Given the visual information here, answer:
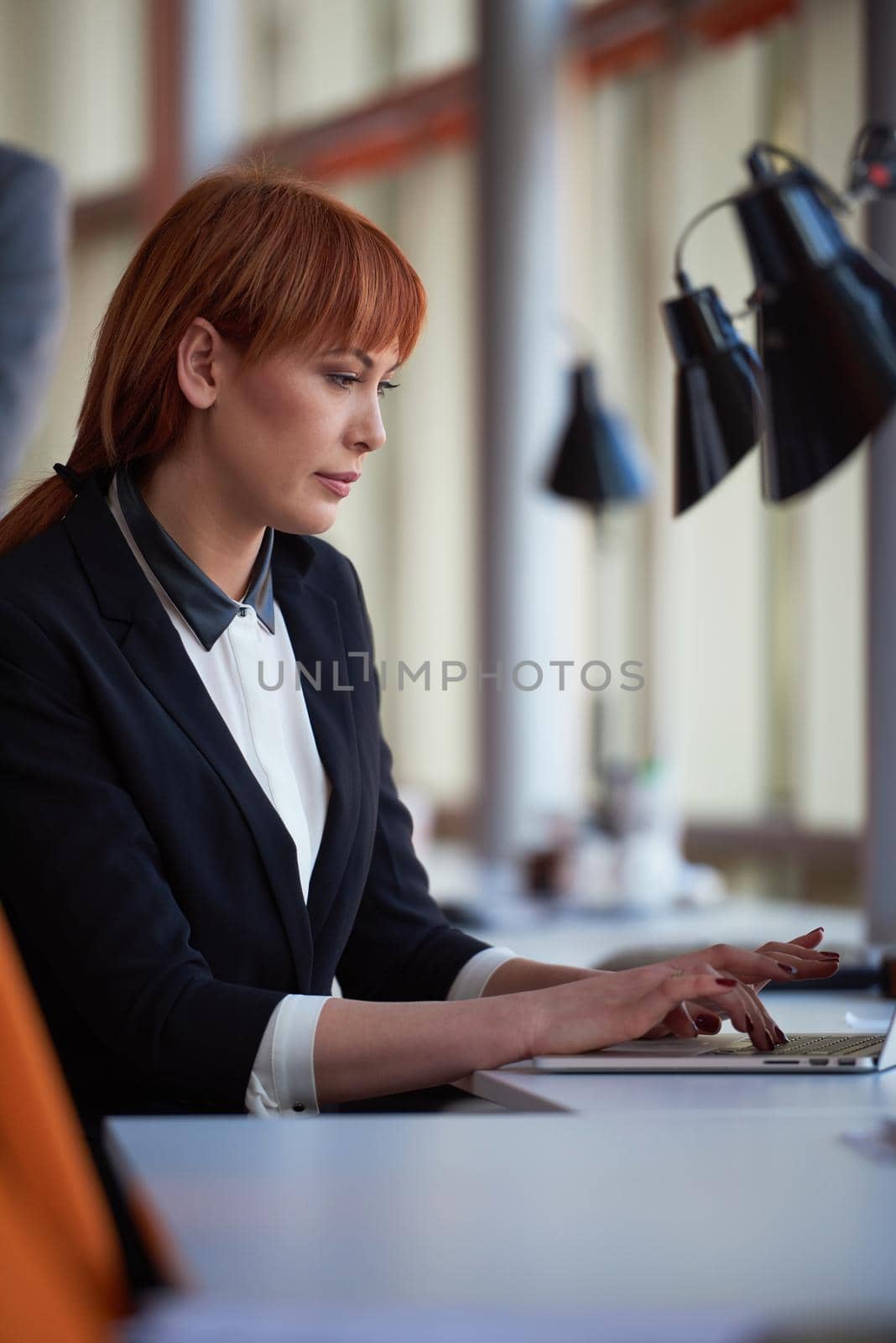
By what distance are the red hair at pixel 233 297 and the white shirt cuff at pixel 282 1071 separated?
1.62 ft

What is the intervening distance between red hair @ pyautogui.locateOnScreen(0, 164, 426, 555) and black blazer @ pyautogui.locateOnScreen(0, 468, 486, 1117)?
2.5 inches

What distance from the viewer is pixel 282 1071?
3.87ft

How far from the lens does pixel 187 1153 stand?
86 cm

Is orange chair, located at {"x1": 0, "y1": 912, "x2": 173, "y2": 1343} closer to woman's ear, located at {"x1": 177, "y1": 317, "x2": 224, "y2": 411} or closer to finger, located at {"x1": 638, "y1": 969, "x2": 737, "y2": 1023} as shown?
finger, located at {"x1": 638, "y1": 969, "x2": 737, "y2": 1023}

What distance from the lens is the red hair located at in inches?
53.7

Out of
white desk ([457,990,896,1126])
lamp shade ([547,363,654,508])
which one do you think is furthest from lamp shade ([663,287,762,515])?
lamp shade ([547,363,654,508])

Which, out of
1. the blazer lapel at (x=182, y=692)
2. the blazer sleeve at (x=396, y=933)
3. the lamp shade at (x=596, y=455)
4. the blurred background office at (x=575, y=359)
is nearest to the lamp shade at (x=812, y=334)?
the blazer sleeve at (x=396, y=933)

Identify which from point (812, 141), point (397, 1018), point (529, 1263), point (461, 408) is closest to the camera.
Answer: point (529, 1263)

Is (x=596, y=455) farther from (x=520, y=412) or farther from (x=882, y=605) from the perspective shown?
(x=882, y=605)

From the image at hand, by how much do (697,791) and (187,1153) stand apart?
322 centimetres

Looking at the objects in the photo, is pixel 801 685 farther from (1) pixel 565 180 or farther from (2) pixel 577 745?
(1) pixel 565 180

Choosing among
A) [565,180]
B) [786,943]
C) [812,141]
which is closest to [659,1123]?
[786,943]

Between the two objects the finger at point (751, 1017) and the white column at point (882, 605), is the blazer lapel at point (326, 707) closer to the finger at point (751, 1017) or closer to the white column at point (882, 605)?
the finger at point (751, 1017)

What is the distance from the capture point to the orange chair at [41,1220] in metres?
0.64
